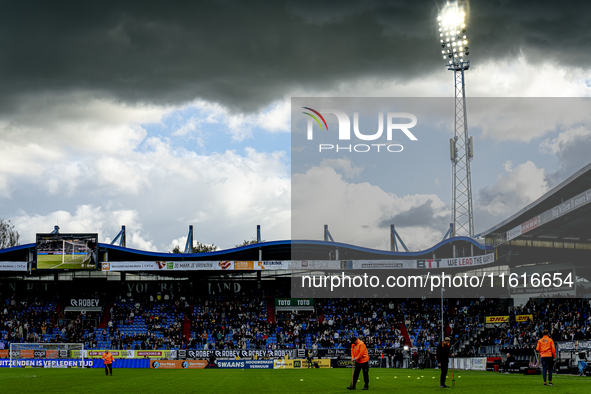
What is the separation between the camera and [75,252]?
55.2m

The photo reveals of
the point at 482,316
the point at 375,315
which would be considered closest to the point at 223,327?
the point at 375,315

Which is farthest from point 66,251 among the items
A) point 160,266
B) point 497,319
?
point 497,319

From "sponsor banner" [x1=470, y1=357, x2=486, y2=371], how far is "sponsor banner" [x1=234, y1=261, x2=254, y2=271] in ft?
78.1

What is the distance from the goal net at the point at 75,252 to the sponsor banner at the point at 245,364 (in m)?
17.4

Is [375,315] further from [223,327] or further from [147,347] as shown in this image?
[147,347]

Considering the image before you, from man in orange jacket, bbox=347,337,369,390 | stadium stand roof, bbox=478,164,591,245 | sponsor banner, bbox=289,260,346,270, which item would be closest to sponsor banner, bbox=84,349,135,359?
sponsor banner, bbox=289,260,346,270

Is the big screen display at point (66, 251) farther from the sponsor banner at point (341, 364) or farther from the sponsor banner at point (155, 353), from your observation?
the sponsor banner at point (341, 364)

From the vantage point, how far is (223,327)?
55656 mm

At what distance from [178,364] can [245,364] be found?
5.64 meters

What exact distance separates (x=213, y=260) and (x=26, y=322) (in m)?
19.4

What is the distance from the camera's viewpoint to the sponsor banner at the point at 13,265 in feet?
185

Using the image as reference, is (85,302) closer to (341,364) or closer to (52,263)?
(52,263)

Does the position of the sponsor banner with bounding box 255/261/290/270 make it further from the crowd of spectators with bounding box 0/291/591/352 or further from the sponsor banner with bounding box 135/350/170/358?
the sponsor banner with bounding box 135/350/170/358

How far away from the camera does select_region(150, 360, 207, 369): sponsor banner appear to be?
47594 mm
